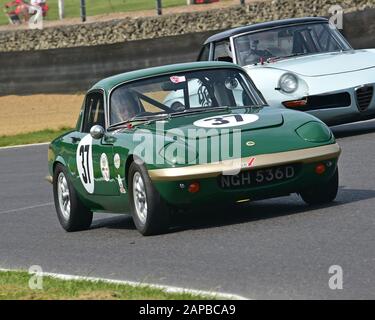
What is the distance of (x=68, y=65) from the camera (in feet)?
77.0

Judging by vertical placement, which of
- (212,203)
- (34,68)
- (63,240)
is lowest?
(34,68)

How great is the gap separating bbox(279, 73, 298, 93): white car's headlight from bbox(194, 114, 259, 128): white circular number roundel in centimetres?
492

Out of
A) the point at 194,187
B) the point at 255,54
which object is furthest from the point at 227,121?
the point at 255,54

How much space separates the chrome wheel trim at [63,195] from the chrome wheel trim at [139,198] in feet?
4.71

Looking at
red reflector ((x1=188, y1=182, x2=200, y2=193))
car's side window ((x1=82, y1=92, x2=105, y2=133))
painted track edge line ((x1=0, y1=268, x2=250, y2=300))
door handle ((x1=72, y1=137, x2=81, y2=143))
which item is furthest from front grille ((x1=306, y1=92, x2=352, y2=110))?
painted track edge line ((x1=0, y1=268, x2=250, y2=300))

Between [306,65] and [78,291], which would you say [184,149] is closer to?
[78,291]

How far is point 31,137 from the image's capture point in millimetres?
20875

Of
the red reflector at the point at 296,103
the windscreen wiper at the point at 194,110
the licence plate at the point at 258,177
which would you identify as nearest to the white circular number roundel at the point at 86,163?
the windscreen wiper at the point at 194,110

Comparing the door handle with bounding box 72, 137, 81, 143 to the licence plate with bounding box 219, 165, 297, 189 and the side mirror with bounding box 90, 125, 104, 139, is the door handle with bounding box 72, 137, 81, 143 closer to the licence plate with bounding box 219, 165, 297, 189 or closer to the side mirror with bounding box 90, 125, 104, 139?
the side mirror with bounding box 90, 125, 104, 139

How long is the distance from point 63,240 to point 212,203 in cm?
156

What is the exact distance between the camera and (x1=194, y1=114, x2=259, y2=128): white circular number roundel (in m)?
8.92

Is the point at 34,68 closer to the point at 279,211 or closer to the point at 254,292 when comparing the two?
the point at 279,211

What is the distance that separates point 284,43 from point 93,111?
546cm
